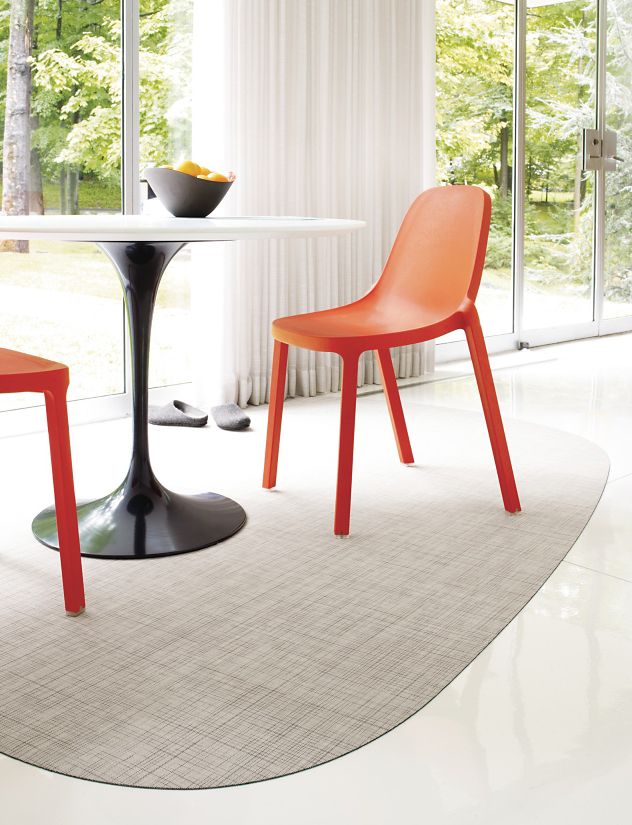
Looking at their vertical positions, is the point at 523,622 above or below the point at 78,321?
below

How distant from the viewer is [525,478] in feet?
9.39

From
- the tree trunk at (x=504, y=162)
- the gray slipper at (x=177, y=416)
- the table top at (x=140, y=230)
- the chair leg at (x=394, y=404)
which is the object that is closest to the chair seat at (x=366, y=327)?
the chair leg at (x=394, y=404)

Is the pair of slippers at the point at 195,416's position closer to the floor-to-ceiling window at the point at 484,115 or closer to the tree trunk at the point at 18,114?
the tree trunk at the point at 18,114

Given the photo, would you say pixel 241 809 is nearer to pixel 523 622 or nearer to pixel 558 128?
pixel 523 622

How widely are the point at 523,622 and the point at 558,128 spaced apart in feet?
13.9

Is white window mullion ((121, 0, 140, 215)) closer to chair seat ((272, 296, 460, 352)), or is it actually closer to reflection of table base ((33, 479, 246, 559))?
chair seat ((272, 296, 460, 352))

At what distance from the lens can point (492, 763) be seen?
4.59ft

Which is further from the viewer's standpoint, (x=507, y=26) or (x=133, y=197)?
(x=507, y=26)

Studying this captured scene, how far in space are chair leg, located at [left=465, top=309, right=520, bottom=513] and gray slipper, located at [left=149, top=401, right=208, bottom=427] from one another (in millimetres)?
1289

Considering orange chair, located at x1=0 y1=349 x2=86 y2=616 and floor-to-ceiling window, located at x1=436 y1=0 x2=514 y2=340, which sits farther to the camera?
floor-to-ceiling window, located at x1=436 y1=0 x2=514 y2=340

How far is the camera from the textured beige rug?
1.46 m

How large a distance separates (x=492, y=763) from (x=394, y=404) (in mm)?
1625

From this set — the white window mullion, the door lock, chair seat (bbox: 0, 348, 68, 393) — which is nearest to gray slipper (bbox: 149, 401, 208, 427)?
the white window mullion

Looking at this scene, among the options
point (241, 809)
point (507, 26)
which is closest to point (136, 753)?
point (241, 809)
